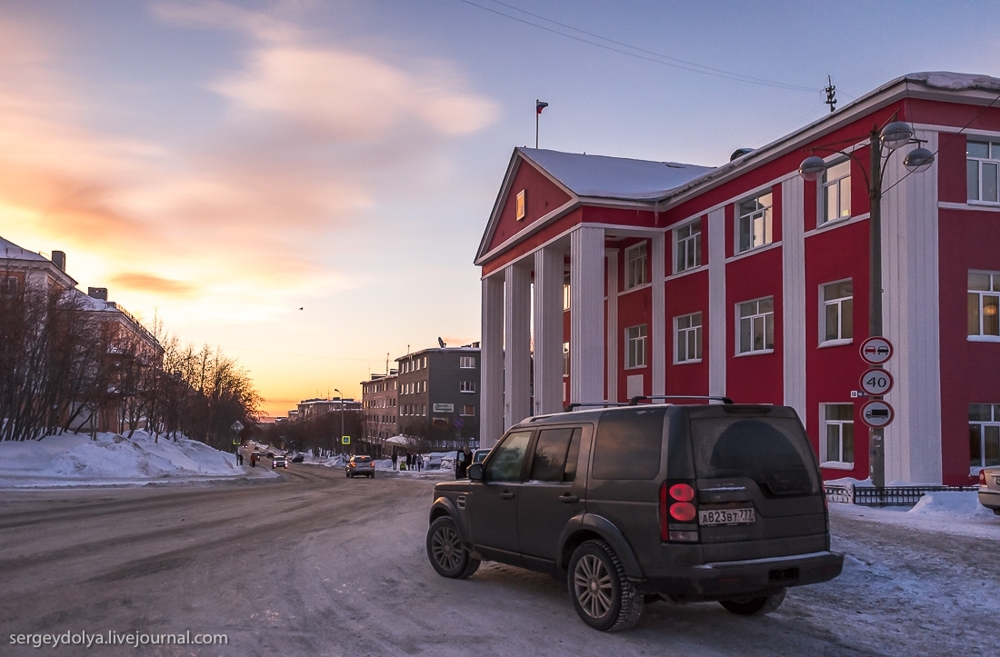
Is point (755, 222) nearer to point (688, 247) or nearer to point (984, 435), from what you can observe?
point (688, 247)

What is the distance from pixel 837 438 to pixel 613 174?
18872 millimetres

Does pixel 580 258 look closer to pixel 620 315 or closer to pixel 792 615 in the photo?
pixel 620 315

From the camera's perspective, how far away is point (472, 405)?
10181 cm

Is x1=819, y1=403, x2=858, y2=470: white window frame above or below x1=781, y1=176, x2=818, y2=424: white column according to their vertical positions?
below

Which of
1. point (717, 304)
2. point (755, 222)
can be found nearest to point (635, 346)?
point (717, 304)

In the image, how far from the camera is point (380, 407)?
130 meters

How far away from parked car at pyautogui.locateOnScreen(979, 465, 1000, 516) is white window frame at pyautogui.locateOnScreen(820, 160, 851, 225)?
11362mm

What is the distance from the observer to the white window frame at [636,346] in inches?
1412

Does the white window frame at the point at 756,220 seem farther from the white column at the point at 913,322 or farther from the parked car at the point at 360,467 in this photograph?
the parked car at the point at 360,467

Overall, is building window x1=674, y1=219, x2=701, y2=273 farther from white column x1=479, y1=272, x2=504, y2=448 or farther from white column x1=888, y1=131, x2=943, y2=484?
white column x1=479, y1=272, x2=504, y2=448

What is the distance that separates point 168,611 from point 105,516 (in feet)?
33.6

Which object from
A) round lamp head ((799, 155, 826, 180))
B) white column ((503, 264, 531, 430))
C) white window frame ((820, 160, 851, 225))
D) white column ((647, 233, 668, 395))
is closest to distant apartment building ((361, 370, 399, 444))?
white column ((503, 264, 531, 430))

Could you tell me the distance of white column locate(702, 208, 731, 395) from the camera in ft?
96.2

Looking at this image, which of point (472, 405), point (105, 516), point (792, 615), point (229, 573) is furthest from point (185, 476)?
point (472, 405)
